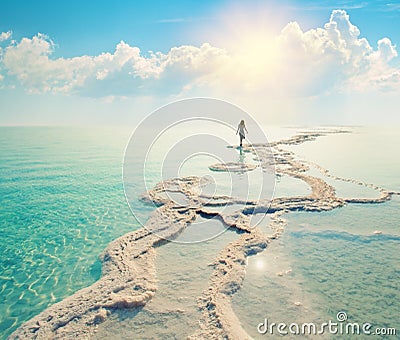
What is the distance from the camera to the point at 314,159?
24.0m

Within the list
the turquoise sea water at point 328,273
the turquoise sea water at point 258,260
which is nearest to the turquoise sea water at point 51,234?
the turquoise sea water at point 258,260

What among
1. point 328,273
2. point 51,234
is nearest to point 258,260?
point 328,273

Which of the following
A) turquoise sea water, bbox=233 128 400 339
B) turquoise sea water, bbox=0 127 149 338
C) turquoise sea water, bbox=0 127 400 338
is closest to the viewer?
turquoise sea water, bbox=233 128 400 339

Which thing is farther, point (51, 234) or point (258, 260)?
point (51, 234)

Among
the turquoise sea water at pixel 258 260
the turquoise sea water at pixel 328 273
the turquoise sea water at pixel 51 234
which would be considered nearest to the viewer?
the turquoise sea water at pixel 328 273

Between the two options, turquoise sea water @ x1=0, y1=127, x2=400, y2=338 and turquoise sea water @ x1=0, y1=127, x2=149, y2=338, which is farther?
turquoise sea water @ x1=0, y1=127, x2=149, y2=338

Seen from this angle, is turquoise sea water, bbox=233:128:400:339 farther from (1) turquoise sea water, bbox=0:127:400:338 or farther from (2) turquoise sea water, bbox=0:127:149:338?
(2) turquoise sea water, bbox=0:127:149:338

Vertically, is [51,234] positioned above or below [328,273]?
below

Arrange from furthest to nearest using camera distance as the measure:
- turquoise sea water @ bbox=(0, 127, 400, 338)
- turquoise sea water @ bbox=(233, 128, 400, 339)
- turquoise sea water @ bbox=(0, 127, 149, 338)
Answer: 1. turquoise sea water @ bbox=(0, 127, 149, 338)
2. turquoise sea water @ bbox=(0, 127, 400, 338)
3. turquoise sea water @ bbox=(233, 128, 400, 339)

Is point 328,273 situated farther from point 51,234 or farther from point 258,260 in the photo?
point 51,234

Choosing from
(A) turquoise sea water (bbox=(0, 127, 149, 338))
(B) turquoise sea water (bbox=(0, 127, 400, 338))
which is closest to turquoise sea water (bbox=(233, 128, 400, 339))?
(B) turquoise sea water (bbox=(0, 127, 400, 338))

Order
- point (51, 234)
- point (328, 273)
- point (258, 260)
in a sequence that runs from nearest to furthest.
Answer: point (328, 273), point (258, 260), point (51, 234)

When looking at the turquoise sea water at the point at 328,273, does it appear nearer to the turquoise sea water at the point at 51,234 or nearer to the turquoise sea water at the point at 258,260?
the turquoise sea water at the point at 258,260

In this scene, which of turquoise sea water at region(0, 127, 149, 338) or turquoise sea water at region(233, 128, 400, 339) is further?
turquoise sea water at region(0, 127, 149, 338)
